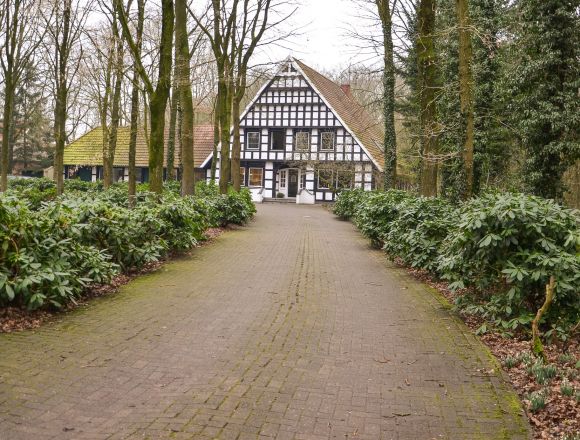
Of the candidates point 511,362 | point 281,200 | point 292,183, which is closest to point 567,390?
point 511,362

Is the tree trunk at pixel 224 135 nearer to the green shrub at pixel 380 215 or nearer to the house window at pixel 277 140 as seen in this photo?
the green shrub at pixel 380 215

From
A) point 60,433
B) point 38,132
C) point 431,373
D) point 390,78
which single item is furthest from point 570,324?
point 38,132

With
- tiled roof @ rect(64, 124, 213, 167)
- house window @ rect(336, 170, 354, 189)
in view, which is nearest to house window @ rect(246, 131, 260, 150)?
tiled roof @ rect(64, 124, 213, 167)

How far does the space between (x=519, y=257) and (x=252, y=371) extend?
139 inches

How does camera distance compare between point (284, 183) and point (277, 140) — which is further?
point (284, 183)

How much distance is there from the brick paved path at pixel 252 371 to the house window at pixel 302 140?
3344 centimetres

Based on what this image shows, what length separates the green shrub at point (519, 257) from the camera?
598 centimetres

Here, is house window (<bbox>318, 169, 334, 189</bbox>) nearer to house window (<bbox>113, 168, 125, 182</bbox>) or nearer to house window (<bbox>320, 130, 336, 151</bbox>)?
house window (<bbox>320, 130, 336, 151</bbox>)

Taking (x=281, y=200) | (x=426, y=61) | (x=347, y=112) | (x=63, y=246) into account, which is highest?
(x=347, y=112)

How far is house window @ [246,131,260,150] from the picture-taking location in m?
42.8

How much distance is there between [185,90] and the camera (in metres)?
18.1

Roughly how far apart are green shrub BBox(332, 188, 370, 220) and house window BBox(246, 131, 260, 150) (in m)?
15.6

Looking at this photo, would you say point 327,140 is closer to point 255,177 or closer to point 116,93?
point 255,177

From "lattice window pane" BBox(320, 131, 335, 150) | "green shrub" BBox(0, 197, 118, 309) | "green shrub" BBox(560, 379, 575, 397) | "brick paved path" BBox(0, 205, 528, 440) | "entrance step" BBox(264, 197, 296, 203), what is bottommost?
"brick paved path" BBox(0, 205, 528, 440)
